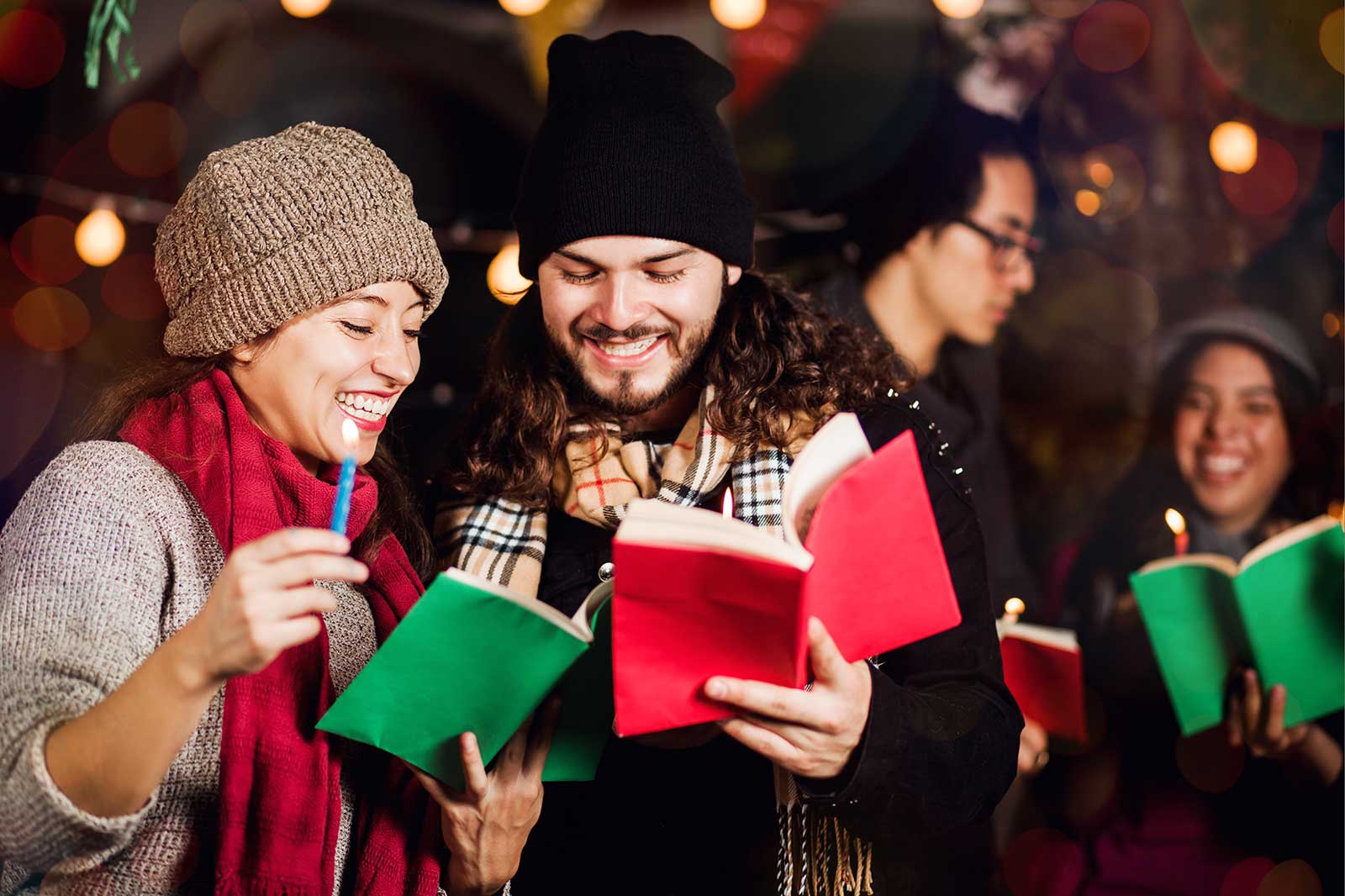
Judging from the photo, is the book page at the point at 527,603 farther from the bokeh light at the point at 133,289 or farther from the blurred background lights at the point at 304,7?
the blurred background lights at the point at 304,7

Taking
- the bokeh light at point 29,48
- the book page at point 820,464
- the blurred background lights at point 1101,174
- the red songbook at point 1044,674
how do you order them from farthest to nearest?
the blurred background lights at point 1101,174
the bokeh light at point 29,48
the red songbook at point 1044,674
the book page at point 820,464

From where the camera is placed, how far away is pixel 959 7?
272 cm

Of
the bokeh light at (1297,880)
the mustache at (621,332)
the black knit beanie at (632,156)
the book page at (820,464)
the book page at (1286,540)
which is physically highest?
the black knit beanie at (632,156)

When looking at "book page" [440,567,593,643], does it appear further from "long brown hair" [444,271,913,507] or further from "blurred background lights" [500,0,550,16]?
"blurred background lights" [500,0,550,16]

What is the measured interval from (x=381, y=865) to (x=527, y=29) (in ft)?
6.82

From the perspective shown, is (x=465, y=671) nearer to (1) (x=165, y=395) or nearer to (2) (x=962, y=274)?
(1) (x=165, y=395)

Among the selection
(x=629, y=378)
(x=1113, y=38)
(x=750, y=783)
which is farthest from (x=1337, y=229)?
(x=750, y=783)

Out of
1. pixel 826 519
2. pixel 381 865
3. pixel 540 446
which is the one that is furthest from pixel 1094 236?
pixel 381 865

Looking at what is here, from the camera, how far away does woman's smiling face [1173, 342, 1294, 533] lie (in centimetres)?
250

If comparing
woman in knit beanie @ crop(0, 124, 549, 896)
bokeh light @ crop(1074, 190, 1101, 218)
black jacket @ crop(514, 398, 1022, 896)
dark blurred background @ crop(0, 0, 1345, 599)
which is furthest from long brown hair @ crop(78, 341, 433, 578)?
bokeh light @ crop(1074, 190, 1101, 218)

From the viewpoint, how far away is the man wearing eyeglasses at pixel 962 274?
2693 mm

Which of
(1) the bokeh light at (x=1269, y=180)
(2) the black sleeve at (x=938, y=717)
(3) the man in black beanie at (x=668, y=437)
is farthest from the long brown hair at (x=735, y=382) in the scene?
(1) the bokeh light at (x=1269, y=180)

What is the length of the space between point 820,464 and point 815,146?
186cm

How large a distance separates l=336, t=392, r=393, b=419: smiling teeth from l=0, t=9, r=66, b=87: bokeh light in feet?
4.75
